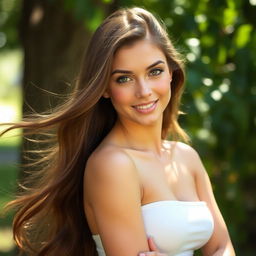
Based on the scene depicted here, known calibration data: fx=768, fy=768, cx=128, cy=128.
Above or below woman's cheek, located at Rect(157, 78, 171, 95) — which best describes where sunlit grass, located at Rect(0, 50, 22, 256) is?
below

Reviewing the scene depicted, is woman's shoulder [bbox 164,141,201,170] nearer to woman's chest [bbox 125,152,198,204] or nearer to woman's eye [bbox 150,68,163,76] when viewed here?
woman's chest [bbox 125,152,198,204]

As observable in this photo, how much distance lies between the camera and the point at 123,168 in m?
3.04

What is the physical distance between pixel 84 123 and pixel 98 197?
38cm

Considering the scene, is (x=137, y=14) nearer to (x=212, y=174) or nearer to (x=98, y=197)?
(x=98, y=197)

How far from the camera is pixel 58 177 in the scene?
10.9 ft

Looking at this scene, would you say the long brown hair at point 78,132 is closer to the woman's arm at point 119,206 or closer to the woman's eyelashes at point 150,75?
the woman's eyelashes at point 150,75

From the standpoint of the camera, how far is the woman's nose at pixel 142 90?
122 inches

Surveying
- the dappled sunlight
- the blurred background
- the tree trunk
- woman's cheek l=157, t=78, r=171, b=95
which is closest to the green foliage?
the blurred background

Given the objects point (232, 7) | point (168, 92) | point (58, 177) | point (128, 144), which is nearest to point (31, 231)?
point (58, 177)

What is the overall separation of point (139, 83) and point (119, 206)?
0.50 m

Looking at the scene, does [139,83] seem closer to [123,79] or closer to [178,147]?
[123,79]

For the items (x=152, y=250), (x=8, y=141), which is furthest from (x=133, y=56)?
(x=8, y=141)

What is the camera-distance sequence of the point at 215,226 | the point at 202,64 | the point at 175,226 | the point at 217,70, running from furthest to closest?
the point at 217,70
the point at 202,64
the point at 215,226
the point at 175,226

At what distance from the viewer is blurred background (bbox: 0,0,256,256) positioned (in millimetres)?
4496
